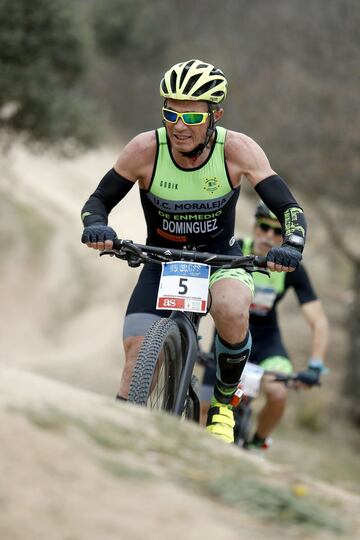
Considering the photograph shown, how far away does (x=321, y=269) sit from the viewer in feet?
99.0

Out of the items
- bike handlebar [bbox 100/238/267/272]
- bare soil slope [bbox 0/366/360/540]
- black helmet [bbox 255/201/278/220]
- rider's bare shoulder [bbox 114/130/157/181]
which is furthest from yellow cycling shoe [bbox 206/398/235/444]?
black helmet [bbox 255/201/278/220]

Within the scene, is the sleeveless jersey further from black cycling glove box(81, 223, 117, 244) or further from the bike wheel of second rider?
the bike wheel of second rider

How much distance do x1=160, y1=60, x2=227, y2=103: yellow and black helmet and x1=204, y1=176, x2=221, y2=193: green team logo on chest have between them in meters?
0.48

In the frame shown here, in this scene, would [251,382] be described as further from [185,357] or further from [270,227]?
[185,357]

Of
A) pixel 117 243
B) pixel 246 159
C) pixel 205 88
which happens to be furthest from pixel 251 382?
pixel 205 88

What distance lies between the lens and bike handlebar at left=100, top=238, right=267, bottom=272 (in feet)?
19.0

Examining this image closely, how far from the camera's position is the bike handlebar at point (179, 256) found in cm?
580

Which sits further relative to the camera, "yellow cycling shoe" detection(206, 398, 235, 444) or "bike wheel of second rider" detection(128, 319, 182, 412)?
"yellow cycling shoe" detection(206, 398, 235, 444)

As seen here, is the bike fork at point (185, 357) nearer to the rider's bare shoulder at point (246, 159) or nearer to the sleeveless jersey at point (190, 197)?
the sleeveless jersey at point (190, 197)

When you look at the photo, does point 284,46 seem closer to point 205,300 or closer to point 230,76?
point 230,76

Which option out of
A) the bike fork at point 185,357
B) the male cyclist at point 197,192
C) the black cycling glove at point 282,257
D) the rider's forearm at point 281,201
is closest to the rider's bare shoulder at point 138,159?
the male cyclist at point 197,192

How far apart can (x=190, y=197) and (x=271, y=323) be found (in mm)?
2820

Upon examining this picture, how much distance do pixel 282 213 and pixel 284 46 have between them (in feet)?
68.3

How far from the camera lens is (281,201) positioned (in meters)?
6.21
